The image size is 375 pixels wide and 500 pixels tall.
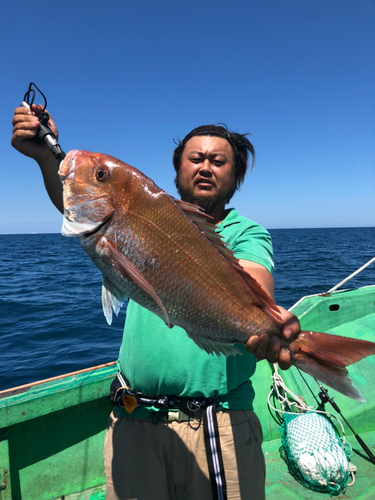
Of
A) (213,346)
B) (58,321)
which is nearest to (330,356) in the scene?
(213,346)

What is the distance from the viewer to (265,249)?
2123 millimetres

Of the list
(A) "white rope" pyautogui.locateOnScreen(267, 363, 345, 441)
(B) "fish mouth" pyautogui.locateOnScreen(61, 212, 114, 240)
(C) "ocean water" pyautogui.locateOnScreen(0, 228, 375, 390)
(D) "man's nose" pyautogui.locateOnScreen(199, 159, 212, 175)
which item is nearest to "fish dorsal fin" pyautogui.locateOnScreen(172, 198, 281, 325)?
(B) "fish mouth" pyautogui.locateOnScreen(61, 212, 114, 240)

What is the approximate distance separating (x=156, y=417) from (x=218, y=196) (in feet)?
5.21

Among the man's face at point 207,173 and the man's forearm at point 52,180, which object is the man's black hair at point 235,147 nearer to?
the man's face at point 207,173

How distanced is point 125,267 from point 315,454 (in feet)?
9.92

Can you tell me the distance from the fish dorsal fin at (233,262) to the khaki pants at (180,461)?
0.81 metres

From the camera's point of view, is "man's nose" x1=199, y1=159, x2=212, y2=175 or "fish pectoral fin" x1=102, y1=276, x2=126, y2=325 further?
"man's nose" x1=199, y1=159, x2=212, y2=175

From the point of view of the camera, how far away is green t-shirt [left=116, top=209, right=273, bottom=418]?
6.66ft

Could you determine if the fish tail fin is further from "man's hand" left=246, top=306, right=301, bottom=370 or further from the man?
the man

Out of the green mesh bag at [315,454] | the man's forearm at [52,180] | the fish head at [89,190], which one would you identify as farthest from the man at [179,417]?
the green mesh bag at [315,454]

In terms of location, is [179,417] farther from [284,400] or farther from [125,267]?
[284,400]

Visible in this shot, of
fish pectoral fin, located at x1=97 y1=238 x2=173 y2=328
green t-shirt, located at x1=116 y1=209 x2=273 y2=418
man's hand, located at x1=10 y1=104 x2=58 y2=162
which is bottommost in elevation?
green t-shirt, located at x1=116 y1=209 x2=273 y2=418

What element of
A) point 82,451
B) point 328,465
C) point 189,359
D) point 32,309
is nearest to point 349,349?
point 189,359

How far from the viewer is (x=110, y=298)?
1810mm
